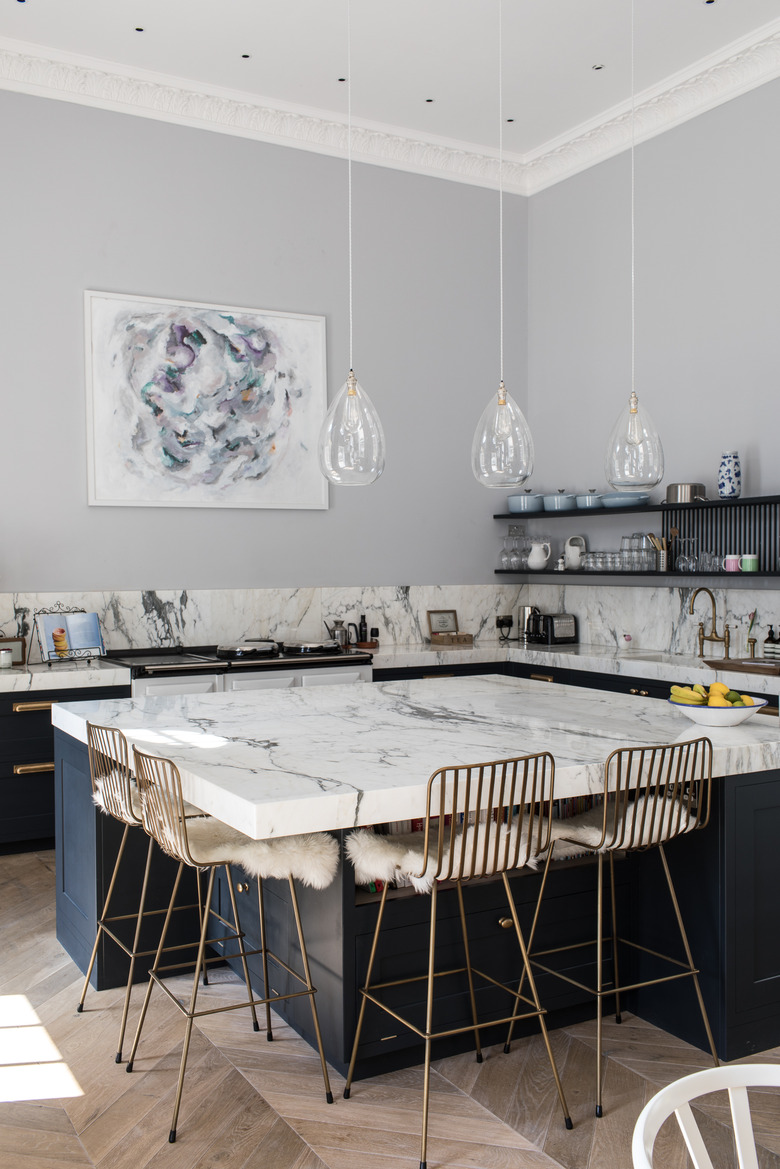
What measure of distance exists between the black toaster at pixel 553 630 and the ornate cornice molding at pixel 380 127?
2.99 m

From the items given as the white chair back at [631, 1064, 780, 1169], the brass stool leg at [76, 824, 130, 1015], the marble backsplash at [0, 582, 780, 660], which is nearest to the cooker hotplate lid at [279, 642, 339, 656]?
the marble backsplash at [0, 582, 780, 660]

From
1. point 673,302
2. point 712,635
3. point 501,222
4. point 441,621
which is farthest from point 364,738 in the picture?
point 501,222

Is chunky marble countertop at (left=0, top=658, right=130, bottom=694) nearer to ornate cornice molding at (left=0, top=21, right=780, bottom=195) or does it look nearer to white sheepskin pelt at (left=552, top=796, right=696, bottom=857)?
white sheepskin pelt at (left=552, top=796, right=696, bottom=857)

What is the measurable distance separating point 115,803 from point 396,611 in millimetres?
3822

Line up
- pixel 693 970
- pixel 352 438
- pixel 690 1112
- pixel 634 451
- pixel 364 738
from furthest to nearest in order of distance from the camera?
pixel 634 451, pixel 352 438, pixel 364 738, pixel 693 970, pixel 690 1112

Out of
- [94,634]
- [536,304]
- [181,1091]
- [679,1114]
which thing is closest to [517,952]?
[181,1091]

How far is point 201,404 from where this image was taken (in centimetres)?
589

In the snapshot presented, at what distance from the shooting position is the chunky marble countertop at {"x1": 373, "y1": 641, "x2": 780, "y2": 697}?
4.82 m

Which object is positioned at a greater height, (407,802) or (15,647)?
(15,647)

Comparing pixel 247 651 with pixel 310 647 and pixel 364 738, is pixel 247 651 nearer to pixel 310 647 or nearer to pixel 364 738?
pixel 310 647

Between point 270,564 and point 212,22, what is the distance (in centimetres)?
299

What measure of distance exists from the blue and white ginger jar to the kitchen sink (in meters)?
0.89

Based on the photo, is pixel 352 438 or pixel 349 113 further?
pixel 349 113

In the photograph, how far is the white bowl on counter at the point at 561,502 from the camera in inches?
256
